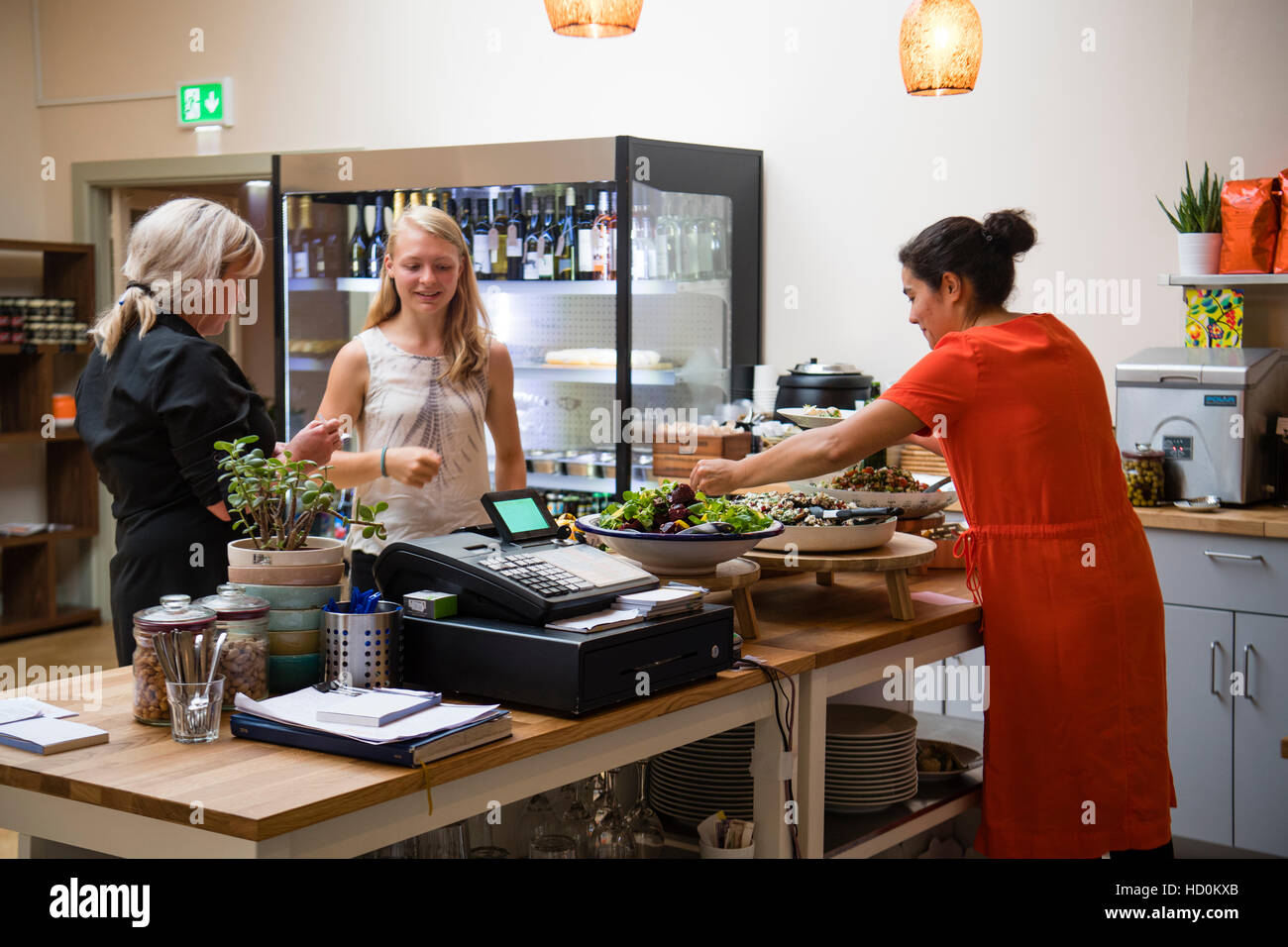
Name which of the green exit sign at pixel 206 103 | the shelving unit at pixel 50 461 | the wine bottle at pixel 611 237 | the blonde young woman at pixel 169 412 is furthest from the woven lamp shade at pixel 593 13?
the shelving unit at pixel 50 461

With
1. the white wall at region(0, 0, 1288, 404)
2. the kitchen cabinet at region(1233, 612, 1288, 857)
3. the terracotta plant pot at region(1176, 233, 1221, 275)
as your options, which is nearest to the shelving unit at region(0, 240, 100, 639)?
the white wall at region(0, 0, 1288, 404)

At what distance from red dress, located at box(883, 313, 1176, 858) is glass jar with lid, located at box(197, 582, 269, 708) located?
3.78 feet

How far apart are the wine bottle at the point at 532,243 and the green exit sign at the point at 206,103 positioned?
2.11 m

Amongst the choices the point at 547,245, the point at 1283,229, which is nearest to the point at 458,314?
the point at 547,245

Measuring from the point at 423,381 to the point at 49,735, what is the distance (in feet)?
5.07

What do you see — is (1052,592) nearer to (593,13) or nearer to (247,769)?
(247,769)

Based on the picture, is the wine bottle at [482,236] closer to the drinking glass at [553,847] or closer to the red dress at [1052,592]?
the red dress at [1052,592]

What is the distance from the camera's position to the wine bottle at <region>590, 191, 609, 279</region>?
4.76 metres

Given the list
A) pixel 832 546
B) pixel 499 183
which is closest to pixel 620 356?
pixel 499 183

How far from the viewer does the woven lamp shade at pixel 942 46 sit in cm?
368

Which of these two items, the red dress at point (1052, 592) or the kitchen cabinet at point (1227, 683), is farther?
the kitchen cabinet at point (1227, 683)

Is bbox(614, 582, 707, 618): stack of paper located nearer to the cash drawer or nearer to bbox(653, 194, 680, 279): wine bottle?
the cash drawer
